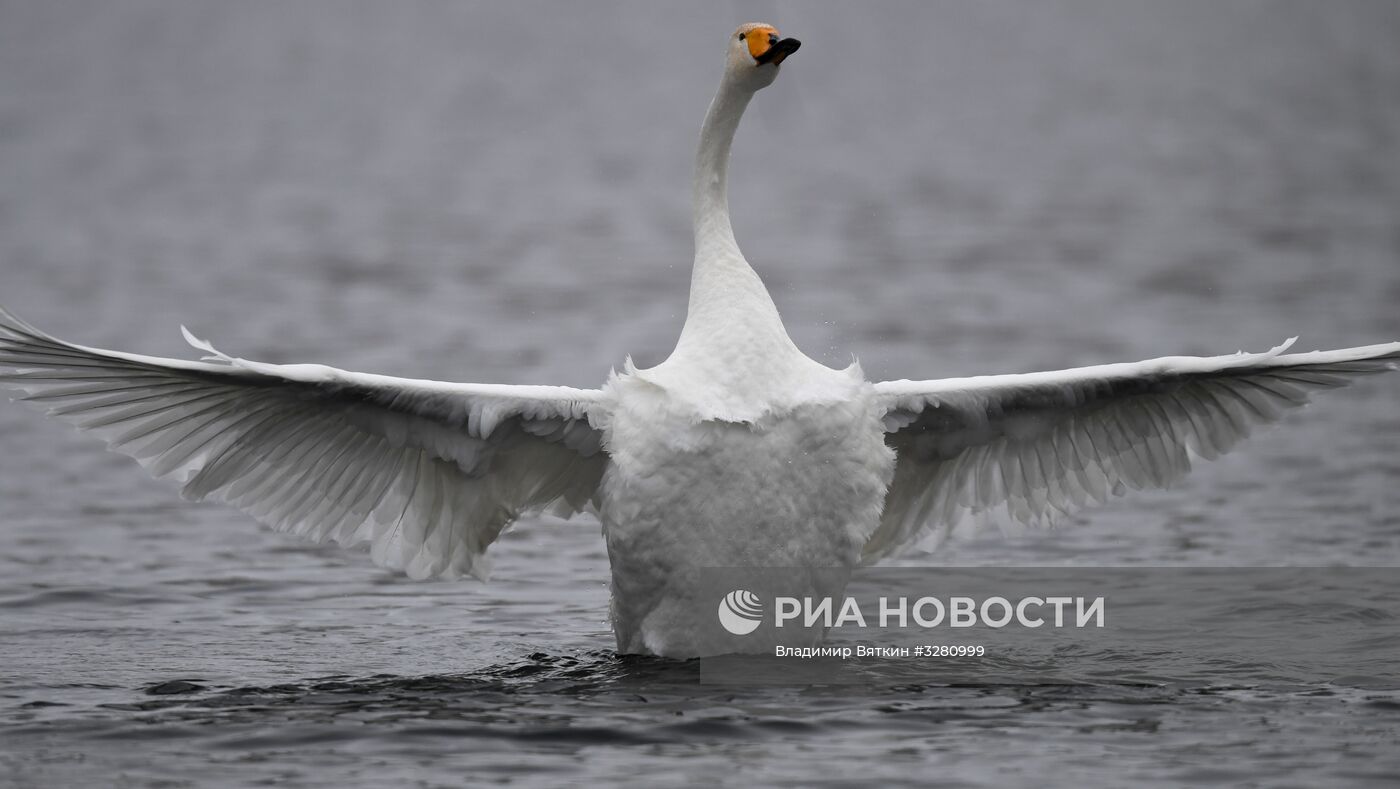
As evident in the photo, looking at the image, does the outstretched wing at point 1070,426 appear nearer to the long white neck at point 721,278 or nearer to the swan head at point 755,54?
the long white neck at point 721,278

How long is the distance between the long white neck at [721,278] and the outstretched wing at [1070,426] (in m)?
0.71

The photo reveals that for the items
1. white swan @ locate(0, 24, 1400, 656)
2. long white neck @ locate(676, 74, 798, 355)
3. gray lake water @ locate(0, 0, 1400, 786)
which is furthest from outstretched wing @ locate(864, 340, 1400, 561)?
long white neck @ locate(676, 74, 798, 355)

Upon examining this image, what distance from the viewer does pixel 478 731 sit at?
9.53 m

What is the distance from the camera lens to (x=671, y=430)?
393 inches

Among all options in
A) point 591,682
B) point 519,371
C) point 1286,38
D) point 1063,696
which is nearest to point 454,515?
point 591,682

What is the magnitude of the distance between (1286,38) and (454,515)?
40661mm

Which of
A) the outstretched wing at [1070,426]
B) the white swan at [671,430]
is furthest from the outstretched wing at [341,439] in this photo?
the outstretched wing at [1070,426]

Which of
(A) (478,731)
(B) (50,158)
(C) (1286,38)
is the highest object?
(C) (1286,38)

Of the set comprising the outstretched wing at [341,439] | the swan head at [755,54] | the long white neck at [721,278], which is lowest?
the outstretched wing at [341,439]

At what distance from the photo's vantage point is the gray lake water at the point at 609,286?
9.59 metres

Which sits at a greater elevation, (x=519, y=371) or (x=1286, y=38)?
(x=1286, y=38)

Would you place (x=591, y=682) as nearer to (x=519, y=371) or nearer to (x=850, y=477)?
(x=850, y=477)

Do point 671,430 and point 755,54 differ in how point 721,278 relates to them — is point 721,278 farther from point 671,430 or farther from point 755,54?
point 755,54

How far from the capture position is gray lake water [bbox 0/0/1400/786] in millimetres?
9586
